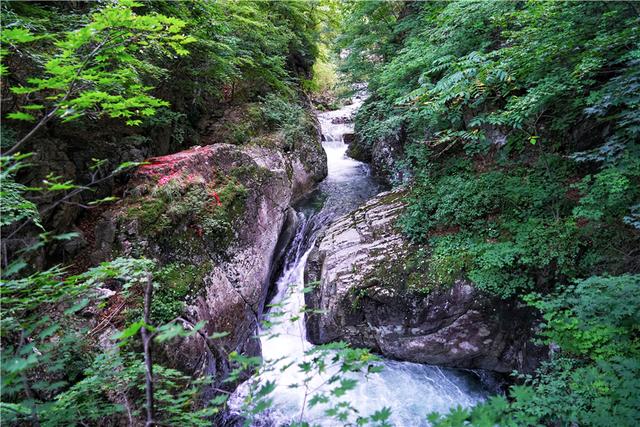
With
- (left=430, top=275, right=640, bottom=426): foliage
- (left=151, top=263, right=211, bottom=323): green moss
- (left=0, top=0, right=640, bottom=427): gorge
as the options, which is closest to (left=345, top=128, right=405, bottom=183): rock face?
(left=0, top=0, right=640, bottom=427): gorge

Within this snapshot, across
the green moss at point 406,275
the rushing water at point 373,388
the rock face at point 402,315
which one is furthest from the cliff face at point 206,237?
the green moss at point 406,275

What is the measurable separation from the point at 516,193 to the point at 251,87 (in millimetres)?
8593

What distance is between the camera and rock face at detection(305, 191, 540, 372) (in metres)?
5.00

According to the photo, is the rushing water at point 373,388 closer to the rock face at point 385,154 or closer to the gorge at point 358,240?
the gorge at point 358,240

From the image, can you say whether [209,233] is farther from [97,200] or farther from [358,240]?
[358,240]

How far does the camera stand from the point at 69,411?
248 cm

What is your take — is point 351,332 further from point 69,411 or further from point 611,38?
point 611,38

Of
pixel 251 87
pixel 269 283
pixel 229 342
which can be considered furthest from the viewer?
pixel 251 87

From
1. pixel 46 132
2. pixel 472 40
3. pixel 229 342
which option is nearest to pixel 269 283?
pixel 229 342

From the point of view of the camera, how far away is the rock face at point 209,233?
16.0 feet

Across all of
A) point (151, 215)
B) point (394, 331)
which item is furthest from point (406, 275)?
point (151, 215)

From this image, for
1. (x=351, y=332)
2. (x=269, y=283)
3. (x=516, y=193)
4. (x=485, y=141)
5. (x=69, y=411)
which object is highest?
(x=485, y=141)

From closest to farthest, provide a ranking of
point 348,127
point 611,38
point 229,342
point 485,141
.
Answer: point 611,38
point 229,342
point 485,141
point 348,127

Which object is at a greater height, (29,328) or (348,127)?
(348,127)
